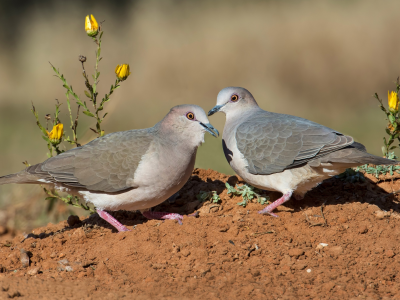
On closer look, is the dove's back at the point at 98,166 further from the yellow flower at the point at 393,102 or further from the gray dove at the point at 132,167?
the yellow flower at the point at 393,102

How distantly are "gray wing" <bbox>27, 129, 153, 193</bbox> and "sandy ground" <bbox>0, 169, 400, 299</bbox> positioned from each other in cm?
58

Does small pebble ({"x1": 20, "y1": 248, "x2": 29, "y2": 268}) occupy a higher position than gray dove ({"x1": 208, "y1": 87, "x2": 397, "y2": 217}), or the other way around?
gray dove ({"x1": 208, "y1": 87, "x2": 397, "y2": 217})

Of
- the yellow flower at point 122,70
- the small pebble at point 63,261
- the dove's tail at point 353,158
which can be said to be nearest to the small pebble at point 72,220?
the small pebble at point 63,261

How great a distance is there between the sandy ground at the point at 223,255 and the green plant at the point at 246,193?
0.10 meters

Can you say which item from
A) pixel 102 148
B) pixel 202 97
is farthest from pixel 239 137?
pixel 202 97

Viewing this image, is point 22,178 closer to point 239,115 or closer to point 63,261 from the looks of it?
point 63,261

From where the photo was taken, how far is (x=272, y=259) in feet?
13.1

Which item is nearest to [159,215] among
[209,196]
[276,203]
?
[209,196]

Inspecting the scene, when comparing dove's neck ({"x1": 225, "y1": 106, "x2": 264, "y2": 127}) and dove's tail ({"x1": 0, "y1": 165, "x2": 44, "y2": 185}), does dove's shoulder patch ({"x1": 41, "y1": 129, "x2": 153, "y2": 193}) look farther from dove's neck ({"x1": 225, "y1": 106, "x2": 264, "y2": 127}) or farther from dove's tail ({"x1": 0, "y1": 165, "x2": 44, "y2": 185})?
dove's neck ({"x1": 225, "y1": 106, "x2": 264, "y2": 127})

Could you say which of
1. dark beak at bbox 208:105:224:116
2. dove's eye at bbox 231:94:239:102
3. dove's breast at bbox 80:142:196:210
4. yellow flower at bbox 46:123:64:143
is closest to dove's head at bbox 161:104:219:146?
dove's breast at bbox 80:142:196:210

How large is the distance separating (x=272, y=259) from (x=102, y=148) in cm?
230

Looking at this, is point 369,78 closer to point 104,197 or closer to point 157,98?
point 157,98

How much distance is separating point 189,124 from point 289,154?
1223 millimetres

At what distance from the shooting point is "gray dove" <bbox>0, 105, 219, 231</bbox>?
15.3 feet
